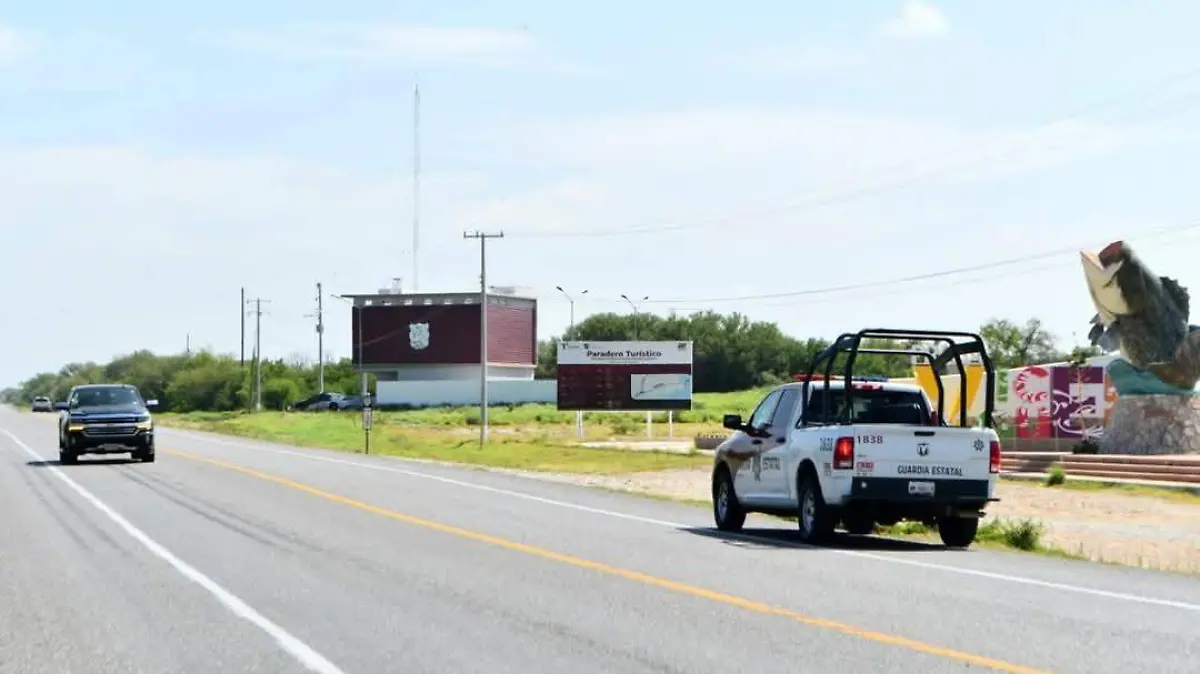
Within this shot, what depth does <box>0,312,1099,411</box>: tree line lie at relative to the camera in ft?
419

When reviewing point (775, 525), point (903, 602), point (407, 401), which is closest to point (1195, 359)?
point (775, 525)

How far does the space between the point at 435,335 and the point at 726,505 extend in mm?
110552

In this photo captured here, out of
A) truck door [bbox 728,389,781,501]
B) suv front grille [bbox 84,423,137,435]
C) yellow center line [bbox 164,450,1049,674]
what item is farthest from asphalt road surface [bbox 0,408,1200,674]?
suv front grille [bbox 84,423,137,435]

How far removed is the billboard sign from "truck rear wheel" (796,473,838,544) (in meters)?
48.7

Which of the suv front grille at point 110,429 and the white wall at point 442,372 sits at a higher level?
the white wall at point 442,372

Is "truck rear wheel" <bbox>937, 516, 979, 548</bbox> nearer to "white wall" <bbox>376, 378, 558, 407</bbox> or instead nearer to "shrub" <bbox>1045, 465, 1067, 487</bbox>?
"shrub" <bbox>1045, 465, 1067, 487</bbox>

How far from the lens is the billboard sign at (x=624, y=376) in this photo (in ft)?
223

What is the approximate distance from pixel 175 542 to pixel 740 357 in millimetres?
119188

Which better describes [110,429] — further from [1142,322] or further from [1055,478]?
[1142,322]

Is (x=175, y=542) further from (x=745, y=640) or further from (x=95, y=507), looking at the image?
(x=745, y=640)

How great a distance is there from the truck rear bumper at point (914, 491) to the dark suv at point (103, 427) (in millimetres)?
26002

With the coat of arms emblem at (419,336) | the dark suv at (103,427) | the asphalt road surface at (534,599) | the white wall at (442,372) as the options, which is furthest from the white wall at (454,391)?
the asphalt road surface at (534,599)

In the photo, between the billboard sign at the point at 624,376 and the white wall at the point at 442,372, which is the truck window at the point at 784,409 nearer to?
the billboard sign at the point at 624,376

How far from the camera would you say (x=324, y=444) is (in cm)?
6009
